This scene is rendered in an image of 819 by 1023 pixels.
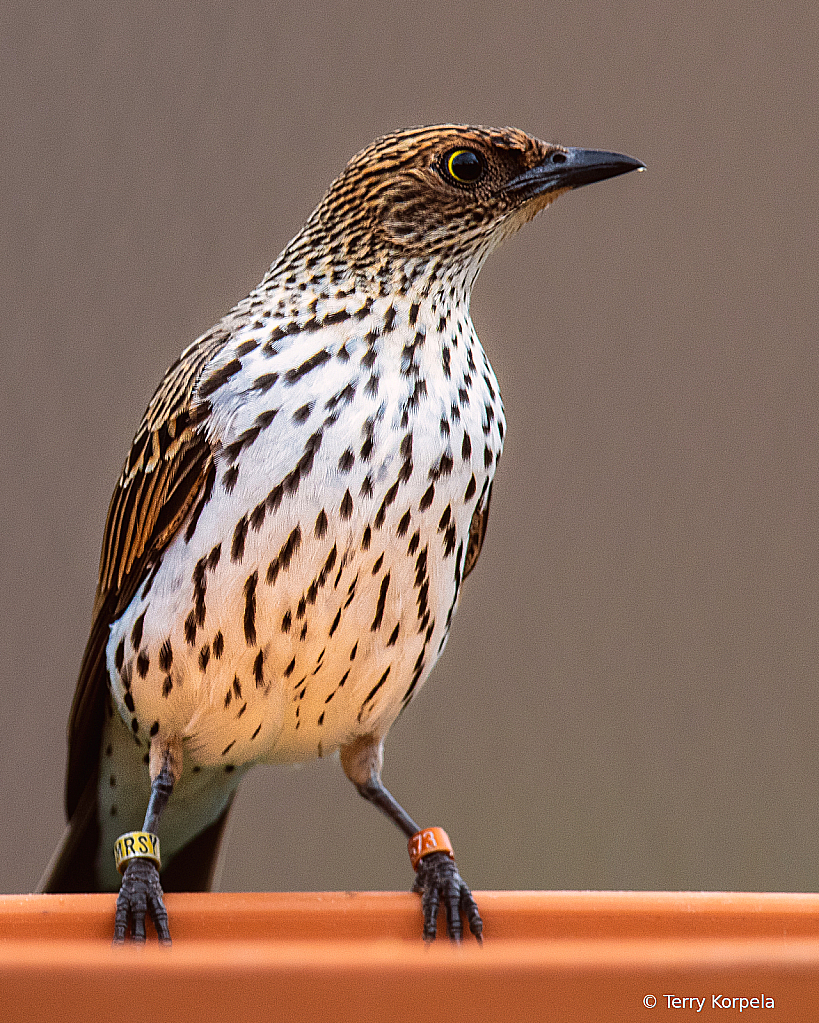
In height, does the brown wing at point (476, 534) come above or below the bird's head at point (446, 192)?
below

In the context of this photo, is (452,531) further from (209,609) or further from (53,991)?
(53,991)

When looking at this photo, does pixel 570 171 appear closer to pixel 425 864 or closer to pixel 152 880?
pixel 425 864

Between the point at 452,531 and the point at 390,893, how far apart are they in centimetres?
60

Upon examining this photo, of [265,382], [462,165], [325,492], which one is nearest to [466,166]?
[462,165]

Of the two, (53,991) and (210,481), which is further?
(210,481)

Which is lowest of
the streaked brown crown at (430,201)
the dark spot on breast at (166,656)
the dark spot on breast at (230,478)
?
the dark spot on breast at (166,656)

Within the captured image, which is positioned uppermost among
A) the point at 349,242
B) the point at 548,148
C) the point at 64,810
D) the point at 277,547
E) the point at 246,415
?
the point at 548,148

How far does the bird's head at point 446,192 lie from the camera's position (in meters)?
2.12

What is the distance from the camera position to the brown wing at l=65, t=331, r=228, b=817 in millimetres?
2008

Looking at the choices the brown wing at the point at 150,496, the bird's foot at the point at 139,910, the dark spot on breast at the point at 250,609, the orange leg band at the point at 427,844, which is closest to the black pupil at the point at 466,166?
the brown wing at the point at 150,496

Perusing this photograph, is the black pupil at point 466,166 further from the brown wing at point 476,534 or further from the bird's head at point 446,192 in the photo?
the brown wing at point 476,534

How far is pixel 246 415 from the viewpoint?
1.95 m

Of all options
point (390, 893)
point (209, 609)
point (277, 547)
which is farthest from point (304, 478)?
point (390, 893)

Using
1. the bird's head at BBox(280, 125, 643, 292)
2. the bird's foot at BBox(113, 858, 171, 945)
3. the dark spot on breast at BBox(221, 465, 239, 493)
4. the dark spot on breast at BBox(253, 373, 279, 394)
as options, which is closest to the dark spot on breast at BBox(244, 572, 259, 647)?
the dark spot on breast at BBox(221, 465, 239, 493)
